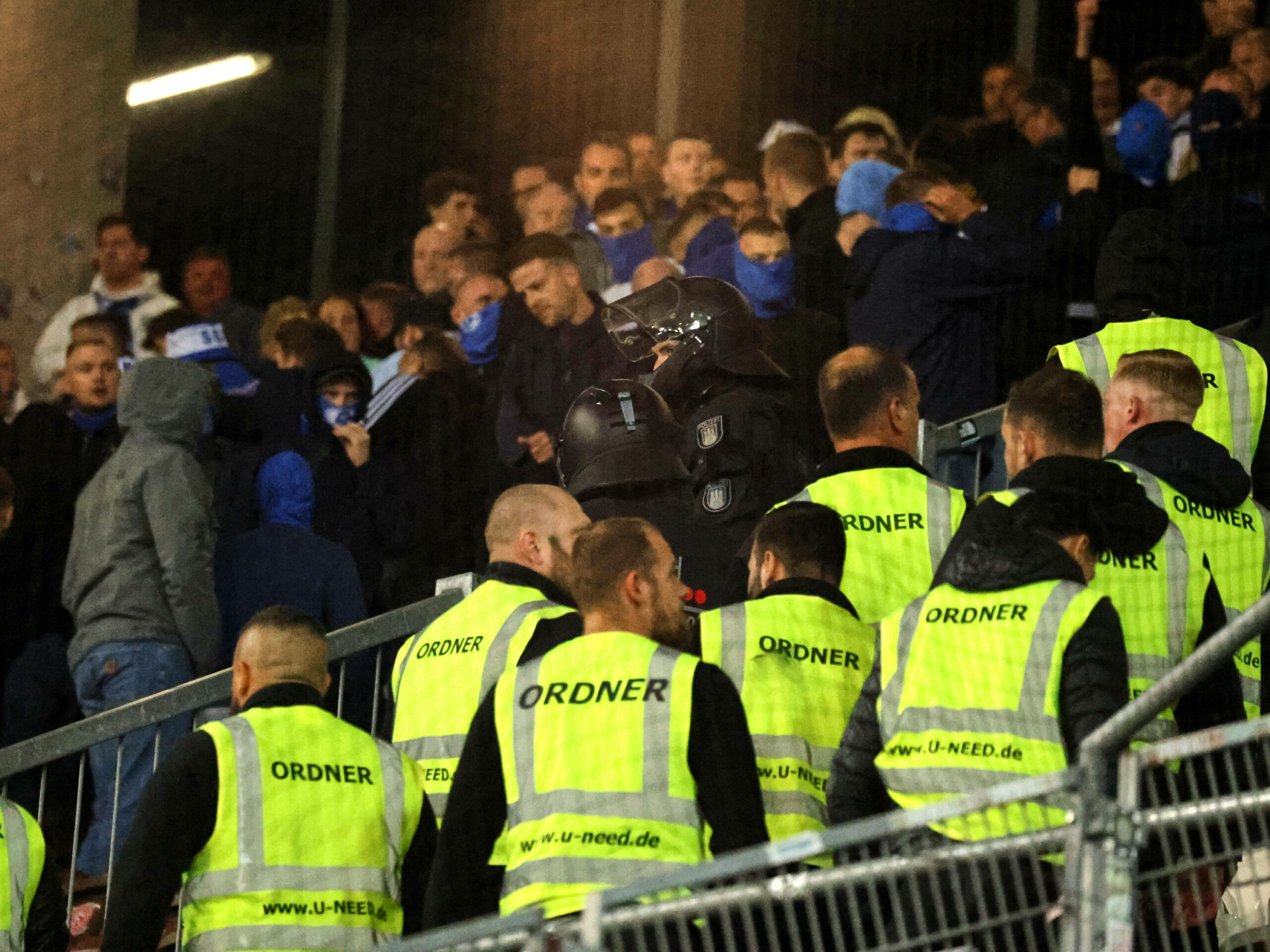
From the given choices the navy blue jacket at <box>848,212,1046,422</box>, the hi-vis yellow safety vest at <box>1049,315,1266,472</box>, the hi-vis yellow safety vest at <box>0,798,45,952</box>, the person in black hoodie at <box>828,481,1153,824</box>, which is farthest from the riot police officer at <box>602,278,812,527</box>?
the hi-vis yellow safety vest at <box>0,798,45,952</box>

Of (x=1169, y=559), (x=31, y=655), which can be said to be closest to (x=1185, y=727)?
(x=1169, y=559)

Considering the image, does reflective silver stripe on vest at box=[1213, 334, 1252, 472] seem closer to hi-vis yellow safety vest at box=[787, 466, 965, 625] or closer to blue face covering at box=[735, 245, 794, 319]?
hi-vis yellow safety vest at box=[787, 466, 965, 625]

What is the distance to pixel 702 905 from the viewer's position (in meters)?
3.13

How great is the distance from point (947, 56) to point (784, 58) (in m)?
1.22

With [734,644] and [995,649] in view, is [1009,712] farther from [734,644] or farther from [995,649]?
[734,644]

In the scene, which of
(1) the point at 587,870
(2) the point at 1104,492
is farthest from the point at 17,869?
(2) the point at 1104,492

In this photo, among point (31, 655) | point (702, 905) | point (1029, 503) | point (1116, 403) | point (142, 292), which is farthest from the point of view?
point (142, 292)

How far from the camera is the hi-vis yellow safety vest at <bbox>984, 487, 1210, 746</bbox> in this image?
15.1 ft

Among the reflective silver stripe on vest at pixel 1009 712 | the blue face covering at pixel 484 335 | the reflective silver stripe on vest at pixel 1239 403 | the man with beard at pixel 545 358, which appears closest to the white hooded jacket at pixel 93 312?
the blue face covering at pixel 484 335

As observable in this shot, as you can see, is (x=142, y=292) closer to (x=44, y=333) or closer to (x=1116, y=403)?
(x=44, y=333)

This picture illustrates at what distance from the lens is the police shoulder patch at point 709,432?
20.9 feet

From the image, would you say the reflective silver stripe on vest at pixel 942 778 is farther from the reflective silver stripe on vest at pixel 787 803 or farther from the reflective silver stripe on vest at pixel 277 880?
the reflective silver stripe on vest at pixel 277 880

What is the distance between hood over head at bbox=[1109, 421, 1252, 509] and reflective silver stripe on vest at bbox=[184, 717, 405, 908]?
6.73 ft

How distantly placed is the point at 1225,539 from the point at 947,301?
2.49m
